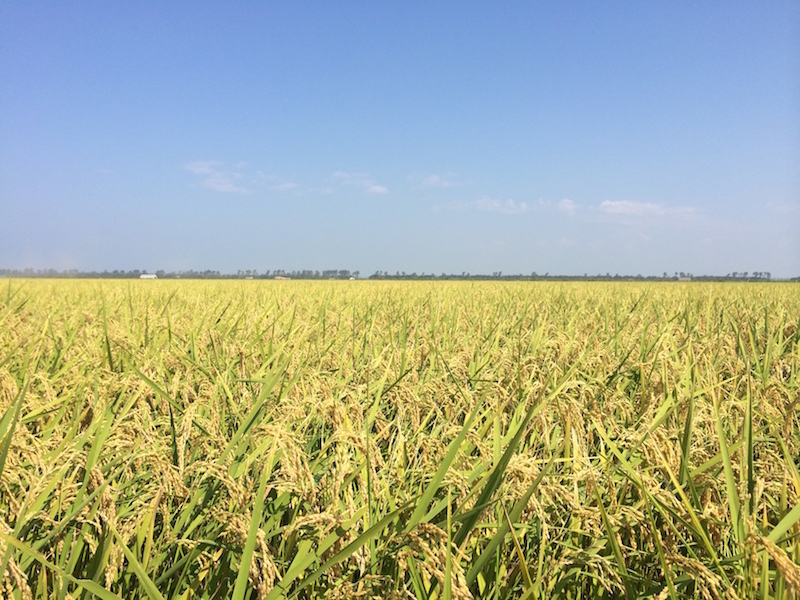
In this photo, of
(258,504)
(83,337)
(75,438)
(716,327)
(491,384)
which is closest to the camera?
(258,504)

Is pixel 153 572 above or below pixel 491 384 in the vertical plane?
below

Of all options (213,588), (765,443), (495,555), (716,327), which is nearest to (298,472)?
(213,588)

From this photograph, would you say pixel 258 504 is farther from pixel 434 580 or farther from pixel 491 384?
pixel 491 384

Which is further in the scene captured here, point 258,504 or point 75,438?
point 75,438

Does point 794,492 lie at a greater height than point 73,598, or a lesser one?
greater

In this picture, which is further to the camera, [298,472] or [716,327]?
[716,327]

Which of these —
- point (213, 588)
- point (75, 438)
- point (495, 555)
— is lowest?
point (213, 588)

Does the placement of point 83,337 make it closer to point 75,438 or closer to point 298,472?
point 75,438

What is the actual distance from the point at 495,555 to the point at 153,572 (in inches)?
33.0

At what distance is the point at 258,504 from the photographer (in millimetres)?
1065

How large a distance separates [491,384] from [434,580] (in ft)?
3.90

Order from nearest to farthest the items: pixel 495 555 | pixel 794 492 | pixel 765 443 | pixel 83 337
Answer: pixel 495 555, pixel 794 492, pixel 765 443, pixel 83 337

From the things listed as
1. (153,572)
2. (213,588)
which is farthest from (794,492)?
(153,572)

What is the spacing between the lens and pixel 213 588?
1212mm
